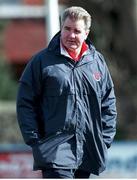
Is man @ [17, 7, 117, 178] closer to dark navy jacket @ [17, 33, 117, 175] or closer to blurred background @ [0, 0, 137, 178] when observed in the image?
dark navy jacket @ [17, 33, 117, 175]

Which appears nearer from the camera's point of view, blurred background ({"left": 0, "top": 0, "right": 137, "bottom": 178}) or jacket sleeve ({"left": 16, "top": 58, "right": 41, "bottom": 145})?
jacket sleeve ({"left": 16, "top": 58, "right": 41, "bottom": 145})

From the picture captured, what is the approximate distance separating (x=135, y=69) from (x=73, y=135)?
18.1 metres

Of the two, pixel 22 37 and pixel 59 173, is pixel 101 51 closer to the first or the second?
pixel 22 37

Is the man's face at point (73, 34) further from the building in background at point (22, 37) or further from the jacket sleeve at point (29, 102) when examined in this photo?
the building in background at point (22, 37)

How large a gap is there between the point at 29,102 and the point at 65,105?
0.25 metres

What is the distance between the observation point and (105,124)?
268 inches

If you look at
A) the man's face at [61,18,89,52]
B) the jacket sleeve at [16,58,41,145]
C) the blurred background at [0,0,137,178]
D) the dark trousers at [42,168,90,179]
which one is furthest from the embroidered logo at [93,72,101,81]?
the blurred background at [0,0,137,178]

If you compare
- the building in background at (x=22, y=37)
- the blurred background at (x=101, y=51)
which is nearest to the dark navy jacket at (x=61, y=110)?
the blurred background at (x=101, y=51)

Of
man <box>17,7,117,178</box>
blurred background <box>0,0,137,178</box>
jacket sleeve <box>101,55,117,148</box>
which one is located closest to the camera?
man <box>17,7,117,178</box>

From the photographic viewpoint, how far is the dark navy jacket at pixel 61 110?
6562 millimetres

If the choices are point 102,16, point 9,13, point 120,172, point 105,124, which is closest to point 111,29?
point 102,16

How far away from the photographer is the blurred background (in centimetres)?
1661

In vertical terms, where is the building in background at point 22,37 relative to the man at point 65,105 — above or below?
below

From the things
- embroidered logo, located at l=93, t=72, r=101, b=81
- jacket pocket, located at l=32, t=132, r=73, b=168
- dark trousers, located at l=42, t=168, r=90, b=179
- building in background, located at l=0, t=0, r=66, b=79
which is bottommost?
building in background, located at l=0, t=0, r=66, b=79
